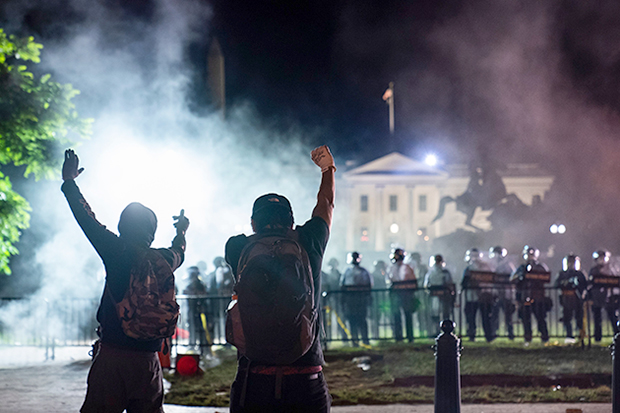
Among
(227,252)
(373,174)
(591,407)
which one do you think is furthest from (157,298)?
(373,174)

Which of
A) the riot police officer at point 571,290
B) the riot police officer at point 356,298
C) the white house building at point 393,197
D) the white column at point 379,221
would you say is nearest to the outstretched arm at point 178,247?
the riot police officer at point 356,298

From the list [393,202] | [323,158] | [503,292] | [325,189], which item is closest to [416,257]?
[503,292]

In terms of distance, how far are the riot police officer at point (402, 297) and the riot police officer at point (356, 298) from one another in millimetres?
481

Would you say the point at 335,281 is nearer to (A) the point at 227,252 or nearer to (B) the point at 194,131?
(B) the point at 194,131

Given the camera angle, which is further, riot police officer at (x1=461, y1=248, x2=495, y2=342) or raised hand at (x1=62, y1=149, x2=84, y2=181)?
riot police officer at (x1=461, y1=248, x2=495, y2=342)

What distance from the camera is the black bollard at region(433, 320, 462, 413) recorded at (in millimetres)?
4781

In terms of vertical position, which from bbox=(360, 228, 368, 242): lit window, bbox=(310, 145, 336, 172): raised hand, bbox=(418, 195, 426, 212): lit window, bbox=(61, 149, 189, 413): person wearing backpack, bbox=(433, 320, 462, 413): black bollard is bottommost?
bbox=(433, 320, 462, 413): black bollard

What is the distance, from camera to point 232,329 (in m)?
2.75

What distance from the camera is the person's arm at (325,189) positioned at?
9.92ft

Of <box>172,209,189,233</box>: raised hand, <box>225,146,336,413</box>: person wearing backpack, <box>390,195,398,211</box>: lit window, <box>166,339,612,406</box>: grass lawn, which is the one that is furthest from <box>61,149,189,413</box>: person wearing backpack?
<box>390,195,398,211</box>: lit window

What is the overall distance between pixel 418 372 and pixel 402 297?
3.57 meters

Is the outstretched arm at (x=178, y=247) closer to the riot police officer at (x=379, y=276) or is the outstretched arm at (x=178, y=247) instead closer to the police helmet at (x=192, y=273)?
the police helmet at (x=192, y=273)

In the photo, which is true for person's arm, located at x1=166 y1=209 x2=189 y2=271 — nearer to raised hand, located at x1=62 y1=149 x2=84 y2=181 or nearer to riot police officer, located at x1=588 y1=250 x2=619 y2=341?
raised hand, located at x1=62 y1=149 x2=84 y2=181

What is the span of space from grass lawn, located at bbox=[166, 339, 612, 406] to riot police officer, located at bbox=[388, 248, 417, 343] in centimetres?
66
